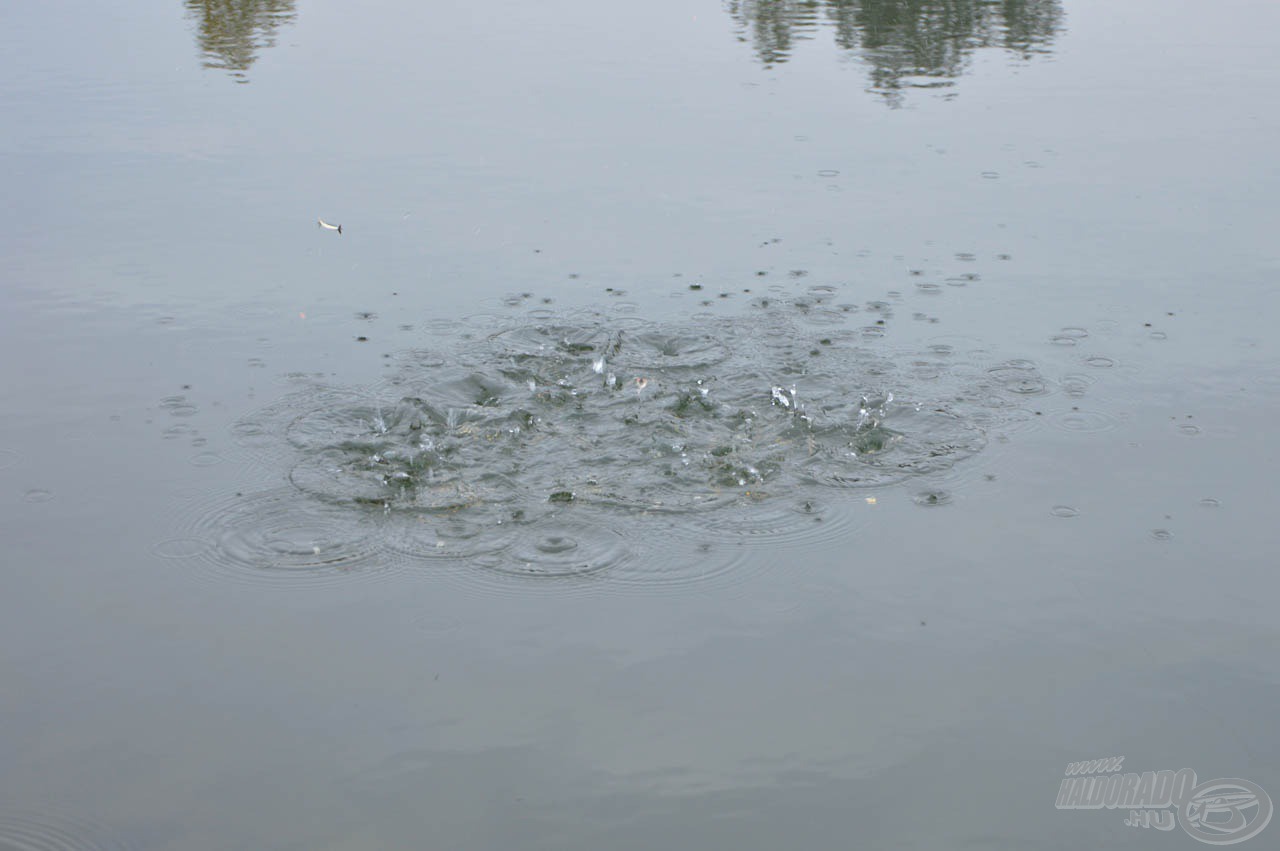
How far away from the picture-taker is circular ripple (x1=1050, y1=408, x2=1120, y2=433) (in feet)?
29.5

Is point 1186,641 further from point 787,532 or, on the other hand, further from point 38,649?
point 38,649

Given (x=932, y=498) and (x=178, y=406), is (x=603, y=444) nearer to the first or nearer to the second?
(x=932, y=498)

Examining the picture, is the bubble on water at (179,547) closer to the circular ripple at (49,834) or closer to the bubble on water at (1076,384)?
the circular ripple at (49,834)

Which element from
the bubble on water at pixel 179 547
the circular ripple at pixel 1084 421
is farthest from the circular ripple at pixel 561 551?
the circular ripple at pixel 1084 421

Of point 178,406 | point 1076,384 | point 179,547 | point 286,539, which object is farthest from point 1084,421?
point 178,406

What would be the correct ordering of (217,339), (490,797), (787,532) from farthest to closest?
(217,339) → (787,532) → (490,797)

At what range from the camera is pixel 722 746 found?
19.6 feet

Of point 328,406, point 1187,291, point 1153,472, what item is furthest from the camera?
point 1187,291

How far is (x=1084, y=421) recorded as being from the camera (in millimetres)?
9062

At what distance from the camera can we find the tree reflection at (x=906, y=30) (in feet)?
67.5

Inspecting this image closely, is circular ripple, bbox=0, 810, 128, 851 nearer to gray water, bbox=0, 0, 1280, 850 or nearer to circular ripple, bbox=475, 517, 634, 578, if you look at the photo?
gray water, bbox=0, 0, 1280, 850

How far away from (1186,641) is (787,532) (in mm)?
2293

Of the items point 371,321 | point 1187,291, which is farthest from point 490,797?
point 1187,291

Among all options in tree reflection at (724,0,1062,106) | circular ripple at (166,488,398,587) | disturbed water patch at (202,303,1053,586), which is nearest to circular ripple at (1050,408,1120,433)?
disturbed water patch at (202,303,1053,586)
